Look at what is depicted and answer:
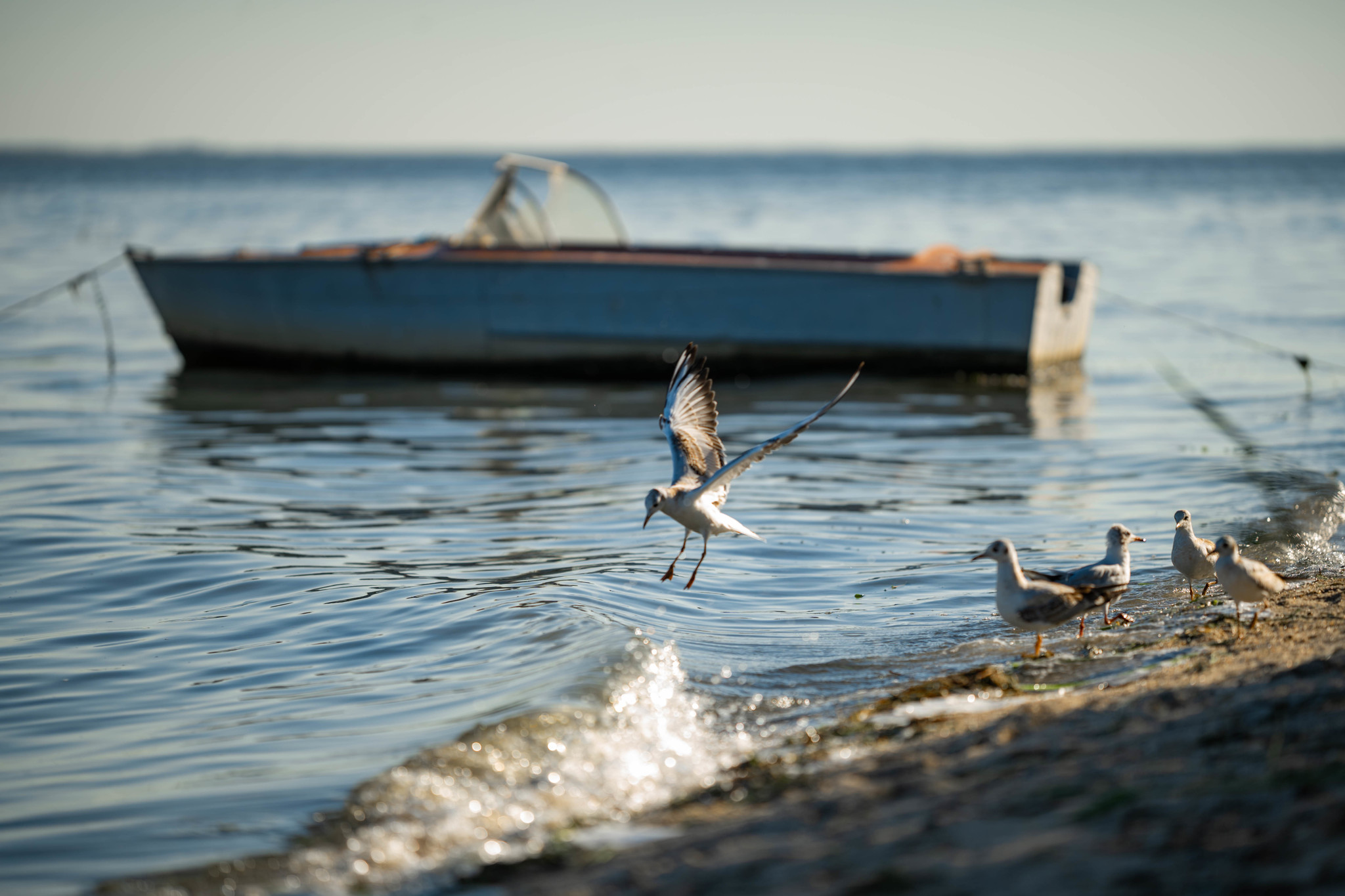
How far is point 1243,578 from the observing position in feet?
20.4

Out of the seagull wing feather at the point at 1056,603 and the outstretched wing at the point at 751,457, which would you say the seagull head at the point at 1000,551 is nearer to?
the seagull wing feather at the point at 1056,603

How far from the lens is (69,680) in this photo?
20.6ft

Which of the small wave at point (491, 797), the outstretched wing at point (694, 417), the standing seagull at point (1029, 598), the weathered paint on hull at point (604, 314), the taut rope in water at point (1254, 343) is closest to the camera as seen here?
the small wave at point (491, 797)

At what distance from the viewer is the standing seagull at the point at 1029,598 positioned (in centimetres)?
617

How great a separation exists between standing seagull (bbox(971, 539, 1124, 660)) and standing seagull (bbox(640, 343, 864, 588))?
1371mm

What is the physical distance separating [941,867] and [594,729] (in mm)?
2343

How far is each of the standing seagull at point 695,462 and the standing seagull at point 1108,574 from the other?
5.22 ft

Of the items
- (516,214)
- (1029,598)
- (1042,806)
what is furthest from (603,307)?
(1042,806)

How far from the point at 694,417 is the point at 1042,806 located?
443 cm

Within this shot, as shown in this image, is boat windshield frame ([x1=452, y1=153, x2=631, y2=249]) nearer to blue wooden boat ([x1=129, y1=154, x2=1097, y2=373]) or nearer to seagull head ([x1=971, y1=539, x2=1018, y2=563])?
blue wooden boat ([x1=129, y1=154, x2=1097, y2=373])

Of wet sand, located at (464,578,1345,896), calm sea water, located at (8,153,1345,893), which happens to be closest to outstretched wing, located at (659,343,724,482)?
calm sea water, located at (8,153,1345,893)

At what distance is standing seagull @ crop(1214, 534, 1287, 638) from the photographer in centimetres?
622

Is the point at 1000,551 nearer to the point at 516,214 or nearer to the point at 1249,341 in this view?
the point at 1249,341

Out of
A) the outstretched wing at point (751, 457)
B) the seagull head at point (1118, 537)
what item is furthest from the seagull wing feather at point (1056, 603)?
the outstretched wing at point (751, 457)
